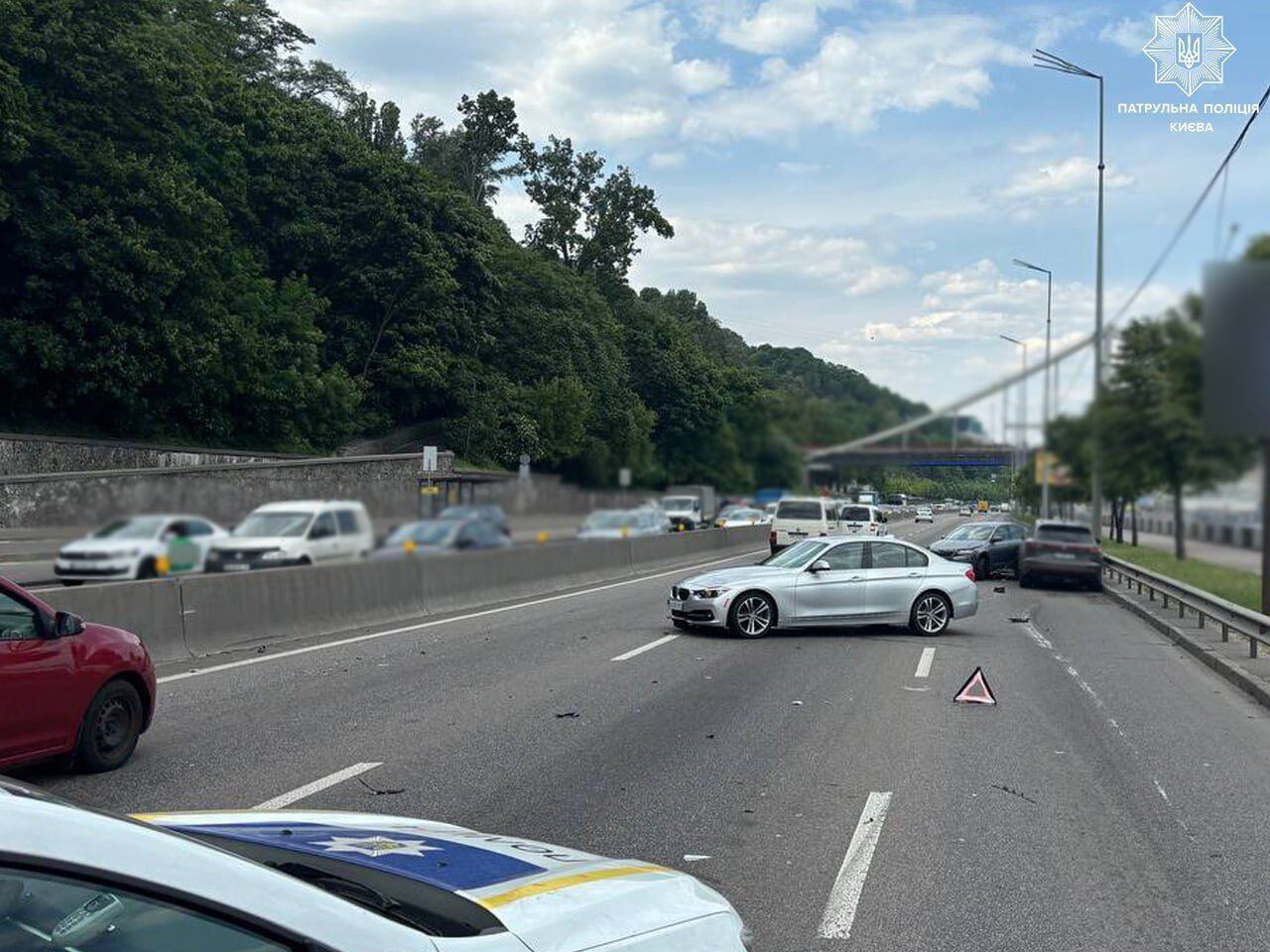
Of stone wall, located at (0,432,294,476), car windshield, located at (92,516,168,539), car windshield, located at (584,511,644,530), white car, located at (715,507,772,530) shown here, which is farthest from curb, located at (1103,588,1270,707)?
stone wall, located at (0,432,294,476)

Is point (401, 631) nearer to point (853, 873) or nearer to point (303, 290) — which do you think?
point (853, 873)

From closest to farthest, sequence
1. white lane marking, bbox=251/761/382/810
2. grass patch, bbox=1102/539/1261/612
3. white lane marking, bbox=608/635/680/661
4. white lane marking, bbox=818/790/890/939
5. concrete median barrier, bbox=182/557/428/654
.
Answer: grass patch, bbox=1102/539/1261/612
white lane marking, bbox=818/790/890/939
white lane marking, bbox=251/761/382/810
concrete median barrier, bbox=182/557/428/654
white lane marking, bbox=608/635/680/661

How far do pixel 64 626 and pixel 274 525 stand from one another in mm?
5278

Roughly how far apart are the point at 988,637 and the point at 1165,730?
7451mm

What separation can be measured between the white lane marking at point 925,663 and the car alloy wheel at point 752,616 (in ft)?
7.43

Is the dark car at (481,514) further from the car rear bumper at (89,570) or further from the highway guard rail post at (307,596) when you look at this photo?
the car rear bumper at (89,570)

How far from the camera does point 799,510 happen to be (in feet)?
36.3

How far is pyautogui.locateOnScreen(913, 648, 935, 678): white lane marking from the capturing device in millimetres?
14148

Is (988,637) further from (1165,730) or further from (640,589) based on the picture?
(640,589)

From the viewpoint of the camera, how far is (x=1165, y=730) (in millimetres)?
10914

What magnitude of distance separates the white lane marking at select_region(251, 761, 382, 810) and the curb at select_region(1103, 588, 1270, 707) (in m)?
8.83

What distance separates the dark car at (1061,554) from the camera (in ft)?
19.9

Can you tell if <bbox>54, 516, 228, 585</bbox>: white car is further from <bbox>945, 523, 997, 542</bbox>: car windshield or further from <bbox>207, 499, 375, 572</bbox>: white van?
<bbox>945, 523, 997, 542</bbox>: car windshield

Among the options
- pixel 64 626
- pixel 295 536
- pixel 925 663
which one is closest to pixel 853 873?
pixel 64 626
